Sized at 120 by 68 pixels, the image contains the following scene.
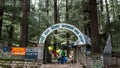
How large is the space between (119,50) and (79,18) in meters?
5.13

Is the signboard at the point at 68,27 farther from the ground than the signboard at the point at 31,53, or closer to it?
farther from the ground

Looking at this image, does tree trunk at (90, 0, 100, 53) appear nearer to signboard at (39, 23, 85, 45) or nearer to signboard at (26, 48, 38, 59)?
signboard at (39, 23, 85, 45)

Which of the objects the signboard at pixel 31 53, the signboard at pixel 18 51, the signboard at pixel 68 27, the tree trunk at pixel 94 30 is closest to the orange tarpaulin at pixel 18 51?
the signboard at pixel 18 51

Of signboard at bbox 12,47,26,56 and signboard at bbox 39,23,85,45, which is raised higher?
signboard at bbox 39,23,85,45

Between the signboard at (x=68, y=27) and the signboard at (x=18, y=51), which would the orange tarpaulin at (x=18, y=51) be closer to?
the signboard at (x=18, y=51)

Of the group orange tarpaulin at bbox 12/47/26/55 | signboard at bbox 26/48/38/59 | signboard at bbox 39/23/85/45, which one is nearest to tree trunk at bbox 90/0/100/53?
signboard at bbox 39/23/85/45

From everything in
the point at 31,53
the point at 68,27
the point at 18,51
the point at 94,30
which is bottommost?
the point at 31,53

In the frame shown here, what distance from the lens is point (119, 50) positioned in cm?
1989

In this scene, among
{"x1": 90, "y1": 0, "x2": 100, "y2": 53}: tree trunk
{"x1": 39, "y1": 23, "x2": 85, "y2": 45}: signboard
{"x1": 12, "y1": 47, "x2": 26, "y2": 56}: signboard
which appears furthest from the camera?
{"x1": 90, "y1": 0, "x2": 100, "y2": 53}: tree trunk

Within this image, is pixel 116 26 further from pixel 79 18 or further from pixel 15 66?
pixel 15 66

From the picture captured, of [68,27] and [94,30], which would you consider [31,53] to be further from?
[94,30]

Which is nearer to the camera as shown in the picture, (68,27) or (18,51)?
(18,51)

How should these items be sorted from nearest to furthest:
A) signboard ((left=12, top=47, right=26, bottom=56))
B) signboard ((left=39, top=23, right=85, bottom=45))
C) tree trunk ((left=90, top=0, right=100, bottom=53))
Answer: signboard ((left=12, top=47, right=26, bottom=56)) < signboard ((left=39, top=23, right=85, bottom=45)) < tree trunk ((left=90, top=0, right=100, bottom=53))

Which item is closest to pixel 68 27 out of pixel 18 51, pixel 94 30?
pixel 94 30
